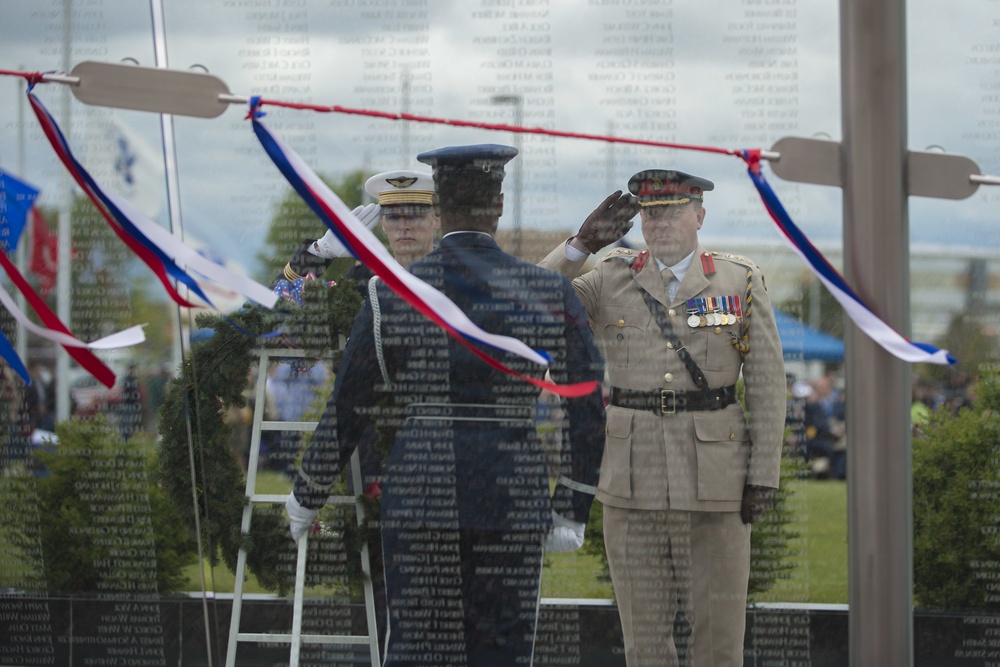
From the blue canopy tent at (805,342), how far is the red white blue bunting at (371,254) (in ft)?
2.75

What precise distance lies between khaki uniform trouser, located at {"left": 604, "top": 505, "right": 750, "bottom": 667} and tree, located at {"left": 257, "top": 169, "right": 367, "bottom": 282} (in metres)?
1.39

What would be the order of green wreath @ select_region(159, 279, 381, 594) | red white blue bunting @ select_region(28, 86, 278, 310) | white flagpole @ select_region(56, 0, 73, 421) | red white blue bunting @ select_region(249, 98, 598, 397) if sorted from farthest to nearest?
white flagpole @ select_region(56, 0, 73, 421) → green wreath @ select_region(159, 279, 381, 594) → red white blue bunting @ select_region(28, 86, 278, 310) → red white blue bunting @ select_region(249, 98, 598, 397)

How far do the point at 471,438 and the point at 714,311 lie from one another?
0.89 meters

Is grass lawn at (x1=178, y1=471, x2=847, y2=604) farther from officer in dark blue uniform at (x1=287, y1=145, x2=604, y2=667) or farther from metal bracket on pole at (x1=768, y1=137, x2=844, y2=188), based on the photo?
metal bracket on pole at (x1=768, y1=137, x2=844, y2=188)

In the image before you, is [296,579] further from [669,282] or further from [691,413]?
[669,282]

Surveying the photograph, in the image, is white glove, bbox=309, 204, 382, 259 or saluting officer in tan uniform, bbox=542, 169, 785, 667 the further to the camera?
white glove, bbox=309, 204, 382, 259

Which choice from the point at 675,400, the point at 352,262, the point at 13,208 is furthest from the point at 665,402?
the point at 13,208

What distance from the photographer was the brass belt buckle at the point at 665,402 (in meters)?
3.24

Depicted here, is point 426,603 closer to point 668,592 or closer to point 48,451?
point 668,592

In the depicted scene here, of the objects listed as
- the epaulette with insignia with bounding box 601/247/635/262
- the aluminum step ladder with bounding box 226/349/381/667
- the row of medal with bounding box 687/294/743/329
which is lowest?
the aluminum step ladder with bounding box 226/349/381/667

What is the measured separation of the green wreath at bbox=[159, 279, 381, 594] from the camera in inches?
135

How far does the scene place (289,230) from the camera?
11.5 ft

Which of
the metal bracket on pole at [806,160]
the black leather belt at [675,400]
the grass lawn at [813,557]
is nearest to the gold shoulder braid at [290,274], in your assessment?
the black leather belt at [675,400]

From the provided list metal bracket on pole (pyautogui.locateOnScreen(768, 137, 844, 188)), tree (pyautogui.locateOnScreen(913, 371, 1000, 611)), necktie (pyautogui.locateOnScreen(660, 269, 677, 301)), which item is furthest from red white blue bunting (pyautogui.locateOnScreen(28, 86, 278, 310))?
tree (pyautogui.locateOnScreen(913, 371, 1000, 611))
